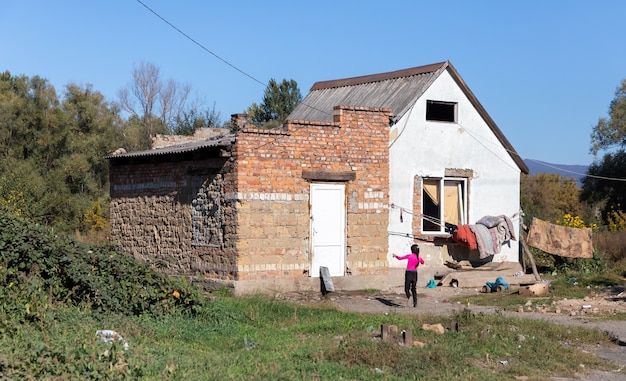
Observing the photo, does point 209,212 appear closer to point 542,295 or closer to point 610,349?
point 542,295

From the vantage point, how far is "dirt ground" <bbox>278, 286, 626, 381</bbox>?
49.9 ft

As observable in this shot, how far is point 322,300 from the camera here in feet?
56.6

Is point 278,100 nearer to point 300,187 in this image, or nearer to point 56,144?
point 56,144

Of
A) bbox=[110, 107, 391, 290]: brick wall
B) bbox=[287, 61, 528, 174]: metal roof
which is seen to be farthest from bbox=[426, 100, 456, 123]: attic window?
bbox=[110, 107, 391, 290]: brick wall

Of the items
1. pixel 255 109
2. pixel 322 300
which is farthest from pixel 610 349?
pixel 255 109

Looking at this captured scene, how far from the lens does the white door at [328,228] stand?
60.2 feet

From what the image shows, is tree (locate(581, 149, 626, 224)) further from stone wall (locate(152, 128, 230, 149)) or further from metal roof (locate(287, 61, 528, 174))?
stone wall (locate(152, 128, 230, 149))

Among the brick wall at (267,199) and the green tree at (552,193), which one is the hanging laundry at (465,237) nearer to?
the brick wall at (267,199)

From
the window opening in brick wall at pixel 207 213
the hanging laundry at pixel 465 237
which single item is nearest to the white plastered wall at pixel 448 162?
the hanging laundry at pixel 465 237

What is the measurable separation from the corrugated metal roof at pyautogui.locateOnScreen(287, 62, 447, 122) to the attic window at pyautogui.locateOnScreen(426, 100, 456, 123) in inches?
32.4

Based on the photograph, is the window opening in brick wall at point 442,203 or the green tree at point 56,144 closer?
the window opening in brick wall at point 442,203

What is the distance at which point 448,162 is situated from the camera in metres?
20.8

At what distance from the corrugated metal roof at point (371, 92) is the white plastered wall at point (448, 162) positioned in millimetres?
271

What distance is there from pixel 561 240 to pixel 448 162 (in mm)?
4591
